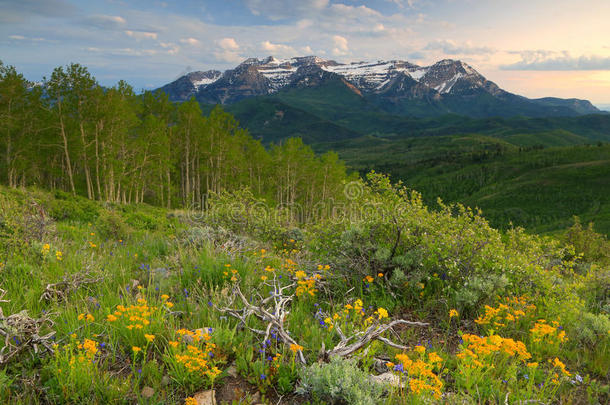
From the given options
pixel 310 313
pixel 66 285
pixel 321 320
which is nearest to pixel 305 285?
pixel 310 313

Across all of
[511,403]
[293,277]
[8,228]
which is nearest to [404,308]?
[293,277]

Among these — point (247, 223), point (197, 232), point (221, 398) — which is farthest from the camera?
point (247, 223)

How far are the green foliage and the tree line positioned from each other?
36.4 meters

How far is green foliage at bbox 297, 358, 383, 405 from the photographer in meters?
2.43

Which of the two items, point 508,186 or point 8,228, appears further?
point 508,186

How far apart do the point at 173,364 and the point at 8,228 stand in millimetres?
5218

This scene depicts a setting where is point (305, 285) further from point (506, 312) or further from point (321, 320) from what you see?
point (506, 312)

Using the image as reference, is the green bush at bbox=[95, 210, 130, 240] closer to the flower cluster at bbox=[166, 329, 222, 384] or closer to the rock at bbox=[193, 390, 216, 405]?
the flower cluster at bbox=[166, 329, 222, 384]

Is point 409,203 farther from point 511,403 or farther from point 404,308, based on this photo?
point 511,403

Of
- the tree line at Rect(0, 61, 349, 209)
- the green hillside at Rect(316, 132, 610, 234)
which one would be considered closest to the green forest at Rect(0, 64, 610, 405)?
the tree line at Rect(0, 61, 349, 209)

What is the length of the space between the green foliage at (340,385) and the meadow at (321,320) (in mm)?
14

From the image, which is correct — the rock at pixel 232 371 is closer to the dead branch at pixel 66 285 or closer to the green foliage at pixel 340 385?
the green foliage at pixel 340 385

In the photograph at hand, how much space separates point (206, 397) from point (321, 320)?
1.58 m

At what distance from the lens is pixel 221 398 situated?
271 centimetres
